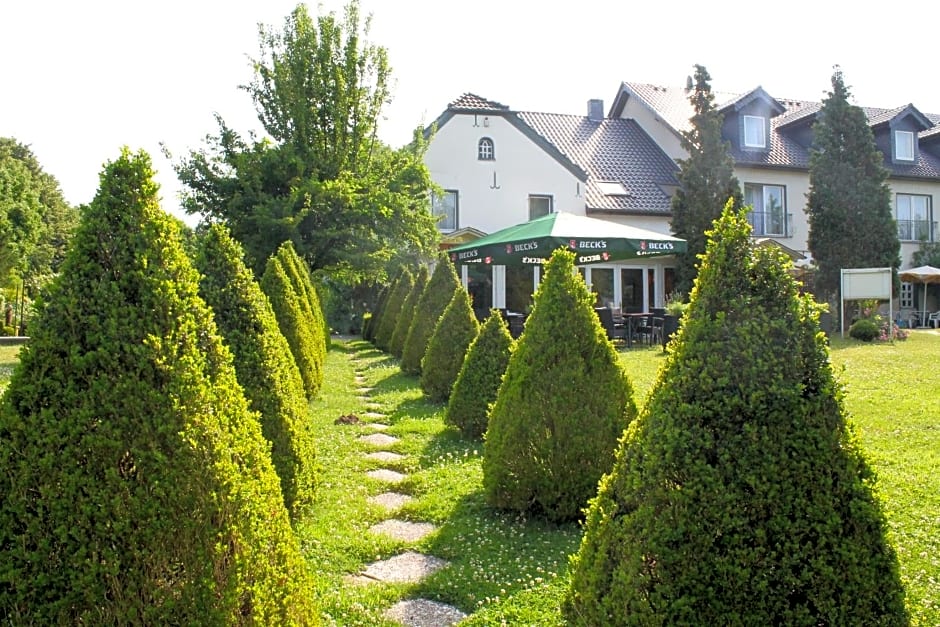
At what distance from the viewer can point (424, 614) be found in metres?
3.66

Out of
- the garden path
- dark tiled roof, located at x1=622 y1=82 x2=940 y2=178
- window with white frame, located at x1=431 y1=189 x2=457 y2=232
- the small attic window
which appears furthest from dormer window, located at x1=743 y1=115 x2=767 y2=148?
the garden path

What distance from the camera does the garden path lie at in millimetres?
3628

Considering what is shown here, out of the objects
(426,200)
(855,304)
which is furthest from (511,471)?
(855,304)

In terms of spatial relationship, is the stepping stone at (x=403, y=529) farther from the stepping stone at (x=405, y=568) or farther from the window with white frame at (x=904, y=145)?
the window with white frame at (x=904, y=145)

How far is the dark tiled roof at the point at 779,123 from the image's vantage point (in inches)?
1164

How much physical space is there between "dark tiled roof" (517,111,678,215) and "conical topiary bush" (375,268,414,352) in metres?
10.3

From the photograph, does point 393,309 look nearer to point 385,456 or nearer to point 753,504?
point 385,456

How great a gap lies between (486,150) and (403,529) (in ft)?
78.1

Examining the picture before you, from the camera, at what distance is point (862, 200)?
22453mm

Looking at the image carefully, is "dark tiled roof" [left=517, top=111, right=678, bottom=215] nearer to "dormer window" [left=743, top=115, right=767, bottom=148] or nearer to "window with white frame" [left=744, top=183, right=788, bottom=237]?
"dormer window" [left=743, top=115, right=767, bottom=148]

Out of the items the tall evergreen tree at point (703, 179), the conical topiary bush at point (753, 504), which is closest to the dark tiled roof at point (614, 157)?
the tall evergreen tree at point (703, 179)

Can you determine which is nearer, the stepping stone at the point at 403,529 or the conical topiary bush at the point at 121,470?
the conical topiary bush at the point at 121,470

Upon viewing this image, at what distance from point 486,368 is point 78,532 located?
5.68 m

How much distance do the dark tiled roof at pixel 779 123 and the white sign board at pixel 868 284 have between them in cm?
1045
